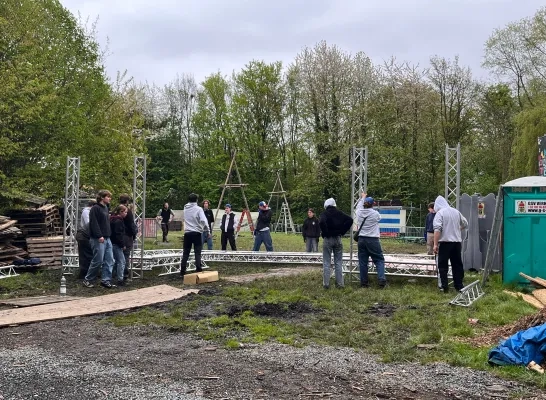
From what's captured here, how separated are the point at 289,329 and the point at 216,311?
6.05 ft

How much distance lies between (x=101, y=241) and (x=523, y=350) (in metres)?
8.58

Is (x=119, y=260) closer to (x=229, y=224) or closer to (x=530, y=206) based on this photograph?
(x=229, y=224)

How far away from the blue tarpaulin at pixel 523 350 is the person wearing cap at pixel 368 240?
558 cm

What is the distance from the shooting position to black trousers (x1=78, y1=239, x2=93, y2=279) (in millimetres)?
12895

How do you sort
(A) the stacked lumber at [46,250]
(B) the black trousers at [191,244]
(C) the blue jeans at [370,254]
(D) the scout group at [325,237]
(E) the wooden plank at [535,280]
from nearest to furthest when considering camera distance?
1. (E) the wooden plank at [535,280]
2. (D) the scout group at [325,237]
3. (C) the blue jeans at [370,254]
4. (B) the black trousers at [191,244]
5. (A) the stacked lumber at [46,250]

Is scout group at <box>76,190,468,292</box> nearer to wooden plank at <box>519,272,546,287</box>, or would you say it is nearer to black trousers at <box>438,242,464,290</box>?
black trousers at <box>438,242,464,290</box>

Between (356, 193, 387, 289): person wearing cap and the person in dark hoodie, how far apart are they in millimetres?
5118

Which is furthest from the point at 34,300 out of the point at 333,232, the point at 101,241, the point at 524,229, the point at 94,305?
the point at 524,229

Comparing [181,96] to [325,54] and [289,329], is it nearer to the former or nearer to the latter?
[325,54]

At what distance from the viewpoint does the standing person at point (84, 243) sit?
12.7 meters

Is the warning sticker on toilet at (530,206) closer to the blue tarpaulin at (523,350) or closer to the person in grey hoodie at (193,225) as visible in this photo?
the blue tarpaulin at (523,350)

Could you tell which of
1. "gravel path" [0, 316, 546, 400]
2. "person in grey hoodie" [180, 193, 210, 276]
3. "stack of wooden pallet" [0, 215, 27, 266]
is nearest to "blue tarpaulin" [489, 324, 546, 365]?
"gravel path" [0, 316, 546, 400]

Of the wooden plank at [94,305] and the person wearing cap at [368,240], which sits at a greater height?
the person wearing cap at [368,240]

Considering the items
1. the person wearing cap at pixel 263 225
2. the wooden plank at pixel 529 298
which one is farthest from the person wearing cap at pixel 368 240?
the person wearing cap at pixel 263 225
